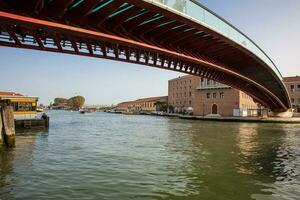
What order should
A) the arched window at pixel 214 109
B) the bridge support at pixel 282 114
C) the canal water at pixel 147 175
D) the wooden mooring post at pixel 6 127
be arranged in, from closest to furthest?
1. the canal water at pixel 147 175
2. the wooden mooring post at pixel 6 127
3. the bridge support at pixel 282 114
4. the arched window at pixel 214 109

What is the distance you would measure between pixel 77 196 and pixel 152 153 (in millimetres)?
7845

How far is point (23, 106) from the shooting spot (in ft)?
102

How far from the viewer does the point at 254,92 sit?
151 ft

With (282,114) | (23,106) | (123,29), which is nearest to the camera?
(123,29)

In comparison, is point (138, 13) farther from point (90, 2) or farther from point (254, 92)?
point (254, 92)

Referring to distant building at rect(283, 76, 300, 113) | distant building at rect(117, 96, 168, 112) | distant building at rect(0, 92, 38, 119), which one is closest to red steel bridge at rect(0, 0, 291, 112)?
distant building at rect(0, 92, 38, 119)

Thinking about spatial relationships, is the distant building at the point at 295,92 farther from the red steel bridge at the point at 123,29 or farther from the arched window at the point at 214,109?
the red steel bridge at the point at 123,29

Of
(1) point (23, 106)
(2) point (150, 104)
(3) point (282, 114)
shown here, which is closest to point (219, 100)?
(3) point (282, 114)

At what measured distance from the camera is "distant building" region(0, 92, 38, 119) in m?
30.6

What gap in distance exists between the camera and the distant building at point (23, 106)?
101 feet

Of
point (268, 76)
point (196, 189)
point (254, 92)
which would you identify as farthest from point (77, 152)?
point (254, 92)

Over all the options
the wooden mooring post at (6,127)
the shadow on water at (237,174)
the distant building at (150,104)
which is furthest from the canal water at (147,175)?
the distant building at (150,104)

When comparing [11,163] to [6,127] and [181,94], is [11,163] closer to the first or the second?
[6,127]

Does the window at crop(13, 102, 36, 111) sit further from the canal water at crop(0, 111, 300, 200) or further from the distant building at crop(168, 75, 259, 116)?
the distant building at crop(168, 75, 259, 116)
